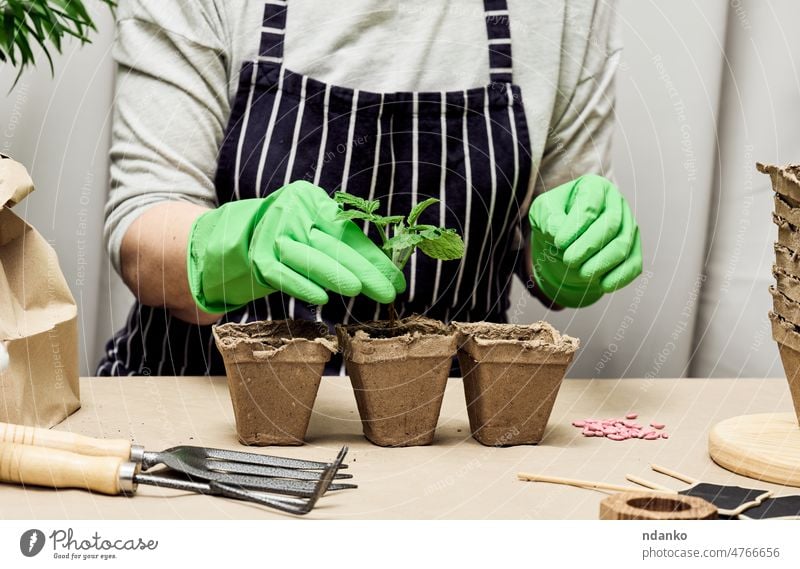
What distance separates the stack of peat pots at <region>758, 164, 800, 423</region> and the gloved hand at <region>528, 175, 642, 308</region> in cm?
14

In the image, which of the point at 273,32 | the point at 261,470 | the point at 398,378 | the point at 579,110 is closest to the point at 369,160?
the point at 273,32

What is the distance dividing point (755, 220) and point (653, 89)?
255 mm

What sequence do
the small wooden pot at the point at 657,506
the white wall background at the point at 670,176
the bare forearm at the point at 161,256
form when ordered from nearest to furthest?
the small wooden pot at the point at 657,506
the bare forearm at the point at 161,256
the white wall background at the point at 670,176

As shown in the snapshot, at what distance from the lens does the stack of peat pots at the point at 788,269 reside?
2.07 feet

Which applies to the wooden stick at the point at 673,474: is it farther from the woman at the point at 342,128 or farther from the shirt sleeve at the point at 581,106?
the shirt sleeve at the point at 581,106

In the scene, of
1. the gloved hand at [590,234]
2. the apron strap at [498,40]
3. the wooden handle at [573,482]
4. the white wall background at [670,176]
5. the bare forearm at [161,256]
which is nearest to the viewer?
the wooden handle at [573,482]

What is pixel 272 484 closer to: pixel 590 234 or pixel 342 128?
pixel 590 234

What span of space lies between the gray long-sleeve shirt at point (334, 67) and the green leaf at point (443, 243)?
0.38 m

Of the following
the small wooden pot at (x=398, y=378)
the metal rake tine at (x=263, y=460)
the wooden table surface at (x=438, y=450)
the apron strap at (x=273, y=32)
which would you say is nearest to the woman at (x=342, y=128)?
the apron strap at (x=273, y=32)

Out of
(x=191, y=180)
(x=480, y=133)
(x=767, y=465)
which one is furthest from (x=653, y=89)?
(x=767, y=465)

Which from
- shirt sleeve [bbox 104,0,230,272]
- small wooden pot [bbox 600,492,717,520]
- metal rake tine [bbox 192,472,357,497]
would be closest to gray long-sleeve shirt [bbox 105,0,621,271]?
shirt sleeve [bbox 104,0,230,272]

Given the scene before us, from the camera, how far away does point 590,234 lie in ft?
2.50

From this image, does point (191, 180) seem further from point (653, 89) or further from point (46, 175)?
point (653, 89)

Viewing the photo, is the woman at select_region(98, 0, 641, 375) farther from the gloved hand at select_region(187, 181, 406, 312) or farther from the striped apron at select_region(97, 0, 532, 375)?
the gloved hand at select_region(187, 181, 406, 312)
